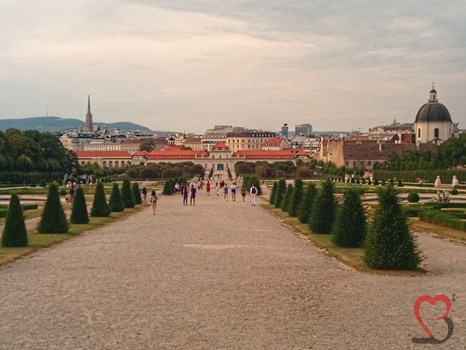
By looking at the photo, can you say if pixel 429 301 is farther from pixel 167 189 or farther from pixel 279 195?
pixel 167 189

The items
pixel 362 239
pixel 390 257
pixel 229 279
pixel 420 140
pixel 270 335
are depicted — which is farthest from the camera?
pixel 420 140

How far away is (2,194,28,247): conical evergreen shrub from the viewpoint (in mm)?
15414

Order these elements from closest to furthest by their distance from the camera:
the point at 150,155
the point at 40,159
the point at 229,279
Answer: the point at 229,279 < the point at 40,159 < the point at 150,155

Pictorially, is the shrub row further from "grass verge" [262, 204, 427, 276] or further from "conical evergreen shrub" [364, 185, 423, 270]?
"conical evergreen shrub" [364, 185, 423, 270]

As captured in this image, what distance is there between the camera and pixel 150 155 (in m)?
131

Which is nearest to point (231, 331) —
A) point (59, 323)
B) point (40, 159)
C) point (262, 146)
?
point (59, 323)

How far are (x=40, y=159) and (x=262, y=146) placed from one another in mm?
111827

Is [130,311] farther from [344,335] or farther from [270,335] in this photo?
[344,335]

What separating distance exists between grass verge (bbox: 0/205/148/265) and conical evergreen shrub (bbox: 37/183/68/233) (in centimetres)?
25

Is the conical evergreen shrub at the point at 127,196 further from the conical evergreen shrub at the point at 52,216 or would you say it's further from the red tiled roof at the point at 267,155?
the red tiled roof at the point at 267,155

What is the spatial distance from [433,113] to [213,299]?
335ft

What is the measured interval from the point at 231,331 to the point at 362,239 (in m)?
8.05

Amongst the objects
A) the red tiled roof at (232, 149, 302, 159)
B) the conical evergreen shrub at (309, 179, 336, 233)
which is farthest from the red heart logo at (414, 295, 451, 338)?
the red tiled roof at (232, 149, 302, 159)

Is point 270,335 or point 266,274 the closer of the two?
point 270,335
